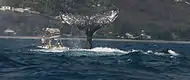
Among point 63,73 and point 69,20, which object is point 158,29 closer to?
point 69,20

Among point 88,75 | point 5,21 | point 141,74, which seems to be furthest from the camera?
point 5,21

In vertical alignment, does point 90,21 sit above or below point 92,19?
below

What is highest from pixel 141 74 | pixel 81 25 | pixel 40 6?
pixel 40 6

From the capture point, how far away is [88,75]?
22.2 m

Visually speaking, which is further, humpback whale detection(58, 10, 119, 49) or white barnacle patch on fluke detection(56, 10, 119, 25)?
white barnacle patch on fluke detection(56, 10, 119, 25)

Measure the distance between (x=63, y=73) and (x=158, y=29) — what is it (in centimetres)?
14139

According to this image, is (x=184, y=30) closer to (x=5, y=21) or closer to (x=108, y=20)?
(x=5, y=21)

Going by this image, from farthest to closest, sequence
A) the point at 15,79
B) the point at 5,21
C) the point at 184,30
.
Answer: the point at 184,30, the point at 5,21, the point at 15,79

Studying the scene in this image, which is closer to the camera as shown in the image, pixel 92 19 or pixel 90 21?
pixel 90 21

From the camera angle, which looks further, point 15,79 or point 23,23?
point 23,23

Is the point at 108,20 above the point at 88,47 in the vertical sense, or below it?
above

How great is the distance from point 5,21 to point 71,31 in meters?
33.3

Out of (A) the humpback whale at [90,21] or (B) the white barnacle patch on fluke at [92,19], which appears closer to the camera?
(A) the humpback whale at [90,21]

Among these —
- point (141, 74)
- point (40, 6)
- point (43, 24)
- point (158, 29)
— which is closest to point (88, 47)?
point (141, 74)
